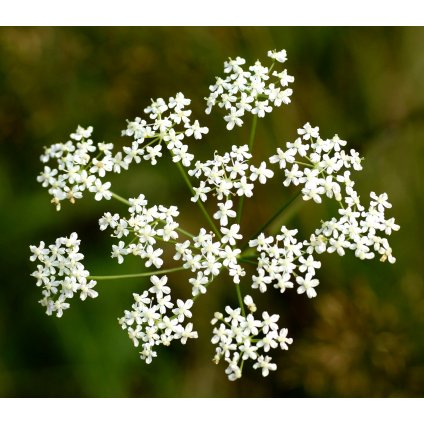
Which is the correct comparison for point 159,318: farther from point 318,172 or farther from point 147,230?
point 318,172

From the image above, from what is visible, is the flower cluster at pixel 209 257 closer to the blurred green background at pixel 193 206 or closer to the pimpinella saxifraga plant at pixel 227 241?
the pimpinella saxifraga plant at pixel 227 241

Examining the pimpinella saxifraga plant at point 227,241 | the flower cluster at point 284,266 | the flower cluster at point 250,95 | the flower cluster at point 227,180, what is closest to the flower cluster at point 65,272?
the pimpinella saxifraga plant at point 227,241

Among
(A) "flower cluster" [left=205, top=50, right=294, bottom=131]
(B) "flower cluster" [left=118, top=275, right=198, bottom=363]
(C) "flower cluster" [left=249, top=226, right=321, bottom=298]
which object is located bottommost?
(B) "flower cluster" [left=118, top=275, right=198, bottom=363]

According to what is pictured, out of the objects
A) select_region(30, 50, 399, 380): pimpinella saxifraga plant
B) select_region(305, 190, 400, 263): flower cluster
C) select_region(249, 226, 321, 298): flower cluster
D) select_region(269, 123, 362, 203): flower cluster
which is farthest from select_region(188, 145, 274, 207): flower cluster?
select_region(305, 190, 400, 263): flower cluster

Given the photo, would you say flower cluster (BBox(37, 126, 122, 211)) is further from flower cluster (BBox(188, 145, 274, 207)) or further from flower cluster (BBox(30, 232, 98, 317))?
flower cluster (BBox(188, 145, 274, 207))

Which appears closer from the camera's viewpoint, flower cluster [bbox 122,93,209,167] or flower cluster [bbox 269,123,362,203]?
flower cluster [bbox 269,123,362,203]

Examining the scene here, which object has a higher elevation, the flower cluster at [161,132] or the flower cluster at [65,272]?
the flower cluster at [161,132]

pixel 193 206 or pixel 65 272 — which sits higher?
pixel 193 206

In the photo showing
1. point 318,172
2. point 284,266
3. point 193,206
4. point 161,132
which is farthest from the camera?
point 193,206

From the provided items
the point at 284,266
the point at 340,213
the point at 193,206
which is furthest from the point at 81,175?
the point at 193,206
